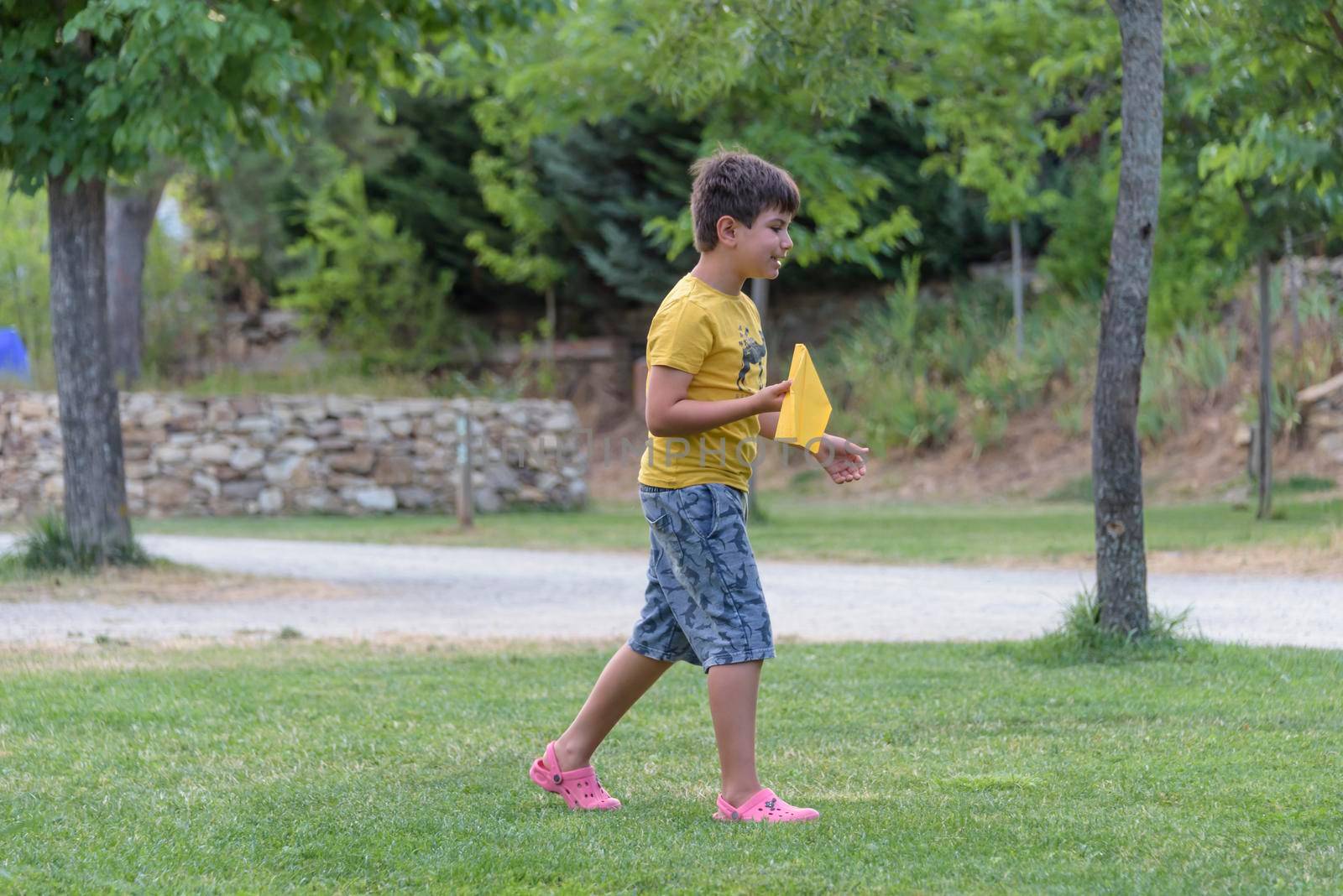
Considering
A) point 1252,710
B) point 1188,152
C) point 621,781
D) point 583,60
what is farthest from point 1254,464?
point 621,781

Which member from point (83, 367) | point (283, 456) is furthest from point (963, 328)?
point (83, 367)

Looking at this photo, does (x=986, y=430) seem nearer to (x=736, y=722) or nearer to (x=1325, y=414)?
(x=1325, y=414)

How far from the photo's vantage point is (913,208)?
25.2 m

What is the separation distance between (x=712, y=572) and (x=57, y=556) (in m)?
7.60

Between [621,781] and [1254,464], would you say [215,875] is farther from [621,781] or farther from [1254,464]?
[1254,464]

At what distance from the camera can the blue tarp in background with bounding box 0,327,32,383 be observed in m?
20.5

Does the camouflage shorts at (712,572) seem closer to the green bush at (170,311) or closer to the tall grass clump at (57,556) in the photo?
the tall grass clump at (57,556)

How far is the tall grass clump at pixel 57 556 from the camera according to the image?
33.9ft

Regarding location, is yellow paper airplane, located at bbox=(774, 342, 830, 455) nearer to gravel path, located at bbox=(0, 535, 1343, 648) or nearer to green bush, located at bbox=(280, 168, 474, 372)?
gravel path, located at bbox=(0, 535, 1343, 648)

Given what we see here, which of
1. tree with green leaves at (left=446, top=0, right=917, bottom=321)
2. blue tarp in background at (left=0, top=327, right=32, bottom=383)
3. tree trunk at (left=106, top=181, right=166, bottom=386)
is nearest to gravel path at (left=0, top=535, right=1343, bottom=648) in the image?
tree with green leaves at (left=446, top=0, right=917, bottom=321)

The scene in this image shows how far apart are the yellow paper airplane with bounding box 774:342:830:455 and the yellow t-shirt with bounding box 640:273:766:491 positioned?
0.60ft

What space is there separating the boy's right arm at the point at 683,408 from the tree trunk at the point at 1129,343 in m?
3.28

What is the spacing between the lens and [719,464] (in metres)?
4.02

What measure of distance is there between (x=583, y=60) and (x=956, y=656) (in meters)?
9.64
